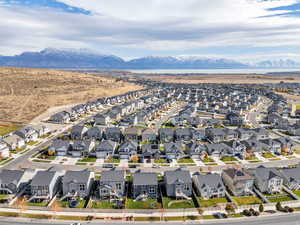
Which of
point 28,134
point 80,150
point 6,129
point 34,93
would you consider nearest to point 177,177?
point 80,150

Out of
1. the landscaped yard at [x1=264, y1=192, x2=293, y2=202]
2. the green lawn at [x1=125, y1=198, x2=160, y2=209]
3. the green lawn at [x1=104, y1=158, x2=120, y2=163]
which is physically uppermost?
the green lawn at [x1=104, y1=158, x2=120, y2=163]

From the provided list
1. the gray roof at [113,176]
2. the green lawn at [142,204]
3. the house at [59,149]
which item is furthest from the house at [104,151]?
the green lawn at [142,204]

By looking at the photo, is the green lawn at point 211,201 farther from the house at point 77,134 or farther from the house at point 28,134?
the house at point 28,134

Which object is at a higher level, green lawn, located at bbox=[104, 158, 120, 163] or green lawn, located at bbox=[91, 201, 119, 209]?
green lawn, located at bbox=[104, 158, 120, 163]

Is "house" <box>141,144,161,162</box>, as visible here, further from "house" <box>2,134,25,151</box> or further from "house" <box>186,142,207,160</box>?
"house" <box>2,134,25,151</box>

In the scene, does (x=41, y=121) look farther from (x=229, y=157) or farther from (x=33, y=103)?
(x=229, y=157)

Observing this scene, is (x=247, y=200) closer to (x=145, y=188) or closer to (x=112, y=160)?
(x=145, y=188)

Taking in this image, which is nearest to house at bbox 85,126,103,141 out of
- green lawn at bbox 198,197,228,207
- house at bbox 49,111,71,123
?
house at bbox 49,111,71,123

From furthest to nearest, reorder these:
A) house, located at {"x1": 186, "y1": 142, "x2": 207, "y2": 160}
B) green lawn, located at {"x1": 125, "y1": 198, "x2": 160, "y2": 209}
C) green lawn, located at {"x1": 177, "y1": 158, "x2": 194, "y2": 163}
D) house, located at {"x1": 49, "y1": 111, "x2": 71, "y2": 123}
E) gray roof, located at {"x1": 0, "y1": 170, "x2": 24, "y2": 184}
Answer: house, located at {"x1": 49, "y1": 111, "x2": 71, "y2": 123}
house, located at {"x1": 186, "y1": 142, "x2": 207, "y2": 160}
green lawn, located at {"x1": 177, "y1": 158, "x2": 194, "y2": 163}
gray roof, located at {"x1": 0, "y1": 170, "x2": 24, "y2": 184}
green lawn, located at {"x1": 125, "y1": 198, "x2": 160, "y2": 209}
